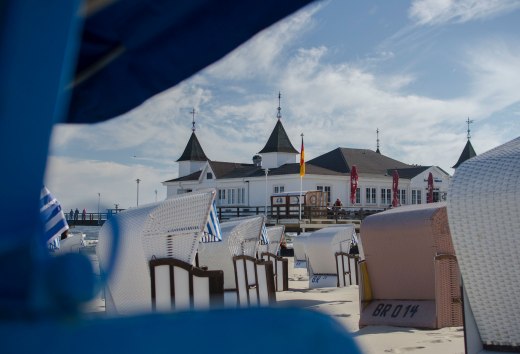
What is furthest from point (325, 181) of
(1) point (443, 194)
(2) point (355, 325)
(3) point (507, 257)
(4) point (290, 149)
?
(3) point (507, 257)

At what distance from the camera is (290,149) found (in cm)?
4838

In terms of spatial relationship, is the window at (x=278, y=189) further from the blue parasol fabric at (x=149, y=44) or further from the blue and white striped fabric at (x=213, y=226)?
the blue parasol fabric at (x=149, y=44)

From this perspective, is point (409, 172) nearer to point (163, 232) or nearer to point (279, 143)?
point (279, 143)

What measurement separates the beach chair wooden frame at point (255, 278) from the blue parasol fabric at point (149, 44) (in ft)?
24.7

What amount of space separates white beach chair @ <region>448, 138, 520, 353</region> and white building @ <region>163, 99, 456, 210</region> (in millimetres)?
37970

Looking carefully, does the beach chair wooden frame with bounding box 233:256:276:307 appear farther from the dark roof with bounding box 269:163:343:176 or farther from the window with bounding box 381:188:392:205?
the window with bounding box 381:188:392:205

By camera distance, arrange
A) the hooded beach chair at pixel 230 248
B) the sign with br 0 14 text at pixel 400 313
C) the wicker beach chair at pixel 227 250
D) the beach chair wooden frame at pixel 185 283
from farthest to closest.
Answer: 1. the wicker beach chair at pixel 227 250
2. the hooded beach chair at pixel 230 248
3. the sign with br 0 14 text at pixel 400 313
4. the beach chair wooden frame at pixel 185 283

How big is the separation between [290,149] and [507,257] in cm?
4416

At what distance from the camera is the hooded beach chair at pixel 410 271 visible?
728cm

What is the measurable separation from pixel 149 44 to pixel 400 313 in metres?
6.85

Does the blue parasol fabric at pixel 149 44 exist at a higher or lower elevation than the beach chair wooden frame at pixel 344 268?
higher

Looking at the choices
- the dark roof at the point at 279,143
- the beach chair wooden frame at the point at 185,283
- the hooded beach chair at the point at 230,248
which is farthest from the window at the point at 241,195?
the beach chair wooden frame at the point at 185,283

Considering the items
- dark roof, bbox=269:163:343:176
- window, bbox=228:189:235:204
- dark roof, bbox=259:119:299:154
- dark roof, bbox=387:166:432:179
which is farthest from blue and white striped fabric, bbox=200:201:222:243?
dark roof, bbox=387:166:432:179

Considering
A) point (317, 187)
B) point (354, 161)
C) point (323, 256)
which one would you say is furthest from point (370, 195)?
point (323, 256)
